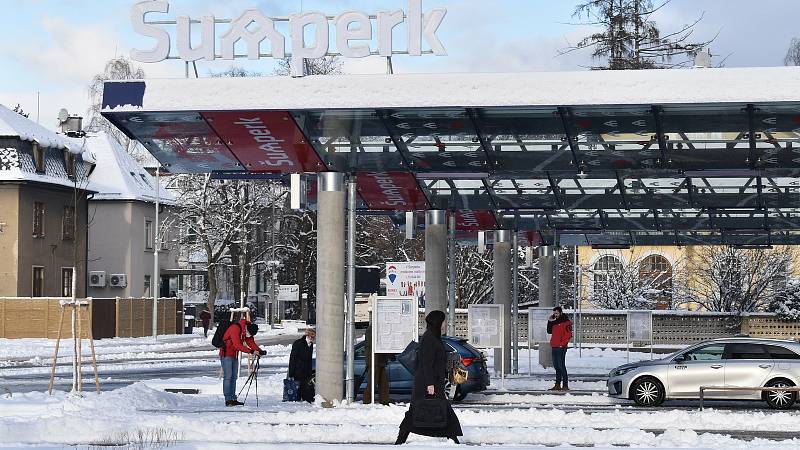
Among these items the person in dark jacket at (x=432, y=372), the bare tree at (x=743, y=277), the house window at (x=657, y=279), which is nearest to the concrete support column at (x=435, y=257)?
the person in dark jacket at (x=432, y=372)

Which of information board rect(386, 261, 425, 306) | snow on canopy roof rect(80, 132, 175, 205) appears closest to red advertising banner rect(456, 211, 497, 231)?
information board rect(386, 261, 425, 306)

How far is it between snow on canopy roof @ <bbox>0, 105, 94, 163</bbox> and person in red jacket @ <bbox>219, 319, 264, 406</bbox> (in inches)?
1613

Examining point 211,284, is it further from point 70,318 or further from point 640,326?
point 640,326

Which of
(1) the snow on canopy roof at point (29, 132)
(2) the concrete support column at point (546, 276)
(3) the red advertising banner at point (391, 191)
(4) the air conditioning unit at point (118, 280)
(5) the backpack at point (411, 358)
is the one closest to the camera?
(5) the backpack at point (411, 358)

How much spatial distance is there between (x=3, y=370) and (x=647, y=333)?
18854mm

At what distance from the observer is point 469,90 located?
2122cm

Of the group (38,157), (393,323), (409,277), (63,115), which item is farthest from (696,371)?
(63,115)

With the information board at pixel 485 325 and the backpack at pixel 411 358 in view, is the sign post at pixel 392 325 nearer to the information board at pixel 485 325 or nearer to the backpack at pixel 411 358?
the information board at pixel 485 325

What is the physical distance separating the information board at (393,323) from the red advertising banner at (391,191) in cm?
255

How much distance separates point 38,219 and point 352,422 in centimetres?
4769

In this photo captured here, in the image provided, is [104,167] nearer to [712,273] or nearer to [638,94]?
[712,273]

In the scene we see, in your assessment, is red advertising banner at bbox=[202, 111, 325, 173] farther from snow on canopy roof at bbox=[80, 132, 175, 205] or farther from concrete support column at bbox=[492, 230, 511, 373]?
snow on canopy roof at bbox=[80, 132, 175, 205]

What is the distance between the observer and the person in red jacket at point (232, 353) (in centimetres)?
2389

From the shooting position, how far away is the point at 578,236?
131 ft
